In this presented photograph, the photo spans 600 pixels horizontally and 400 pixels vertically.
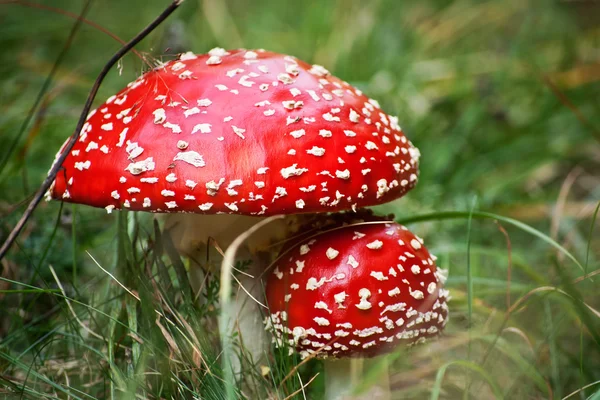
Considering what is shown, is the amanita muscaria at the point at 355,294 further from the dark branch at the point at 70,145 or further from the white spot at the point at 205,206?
the dark branch at the point at 70,145

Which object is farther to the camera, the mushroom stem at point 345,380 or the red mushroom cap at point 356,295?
the mushroom stem at point 345,380

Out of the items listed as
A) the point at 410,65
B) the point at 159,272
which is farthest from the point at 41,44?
the point at 159,272

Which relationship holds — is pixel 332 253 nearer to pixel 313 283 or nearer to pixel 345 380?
pixel 313 283

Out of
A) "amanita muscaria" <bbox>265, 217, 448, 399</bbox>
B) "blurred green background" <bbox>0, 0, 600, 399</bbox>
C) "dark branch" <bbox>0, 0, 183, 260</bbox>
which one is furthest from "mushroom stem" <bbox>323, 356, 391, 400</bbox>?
"dark branch" <bbox>0, 0, 183, 260</bbox>

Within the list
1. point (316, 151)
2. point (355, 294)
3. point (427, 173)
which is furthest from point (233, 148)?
point (427, 173)

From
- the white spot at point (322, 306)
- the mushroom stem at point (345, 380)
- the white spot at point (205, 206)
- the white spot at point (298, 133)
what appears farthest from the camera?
the mushroom stem at point (345, 380)

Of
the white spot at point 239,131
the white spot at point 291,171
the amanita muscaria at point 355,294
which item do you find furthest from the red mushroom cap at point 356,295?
the white spot at point 239,131

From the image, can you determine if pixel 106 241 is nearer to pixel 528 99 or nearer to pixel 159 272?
pixel 159 272
